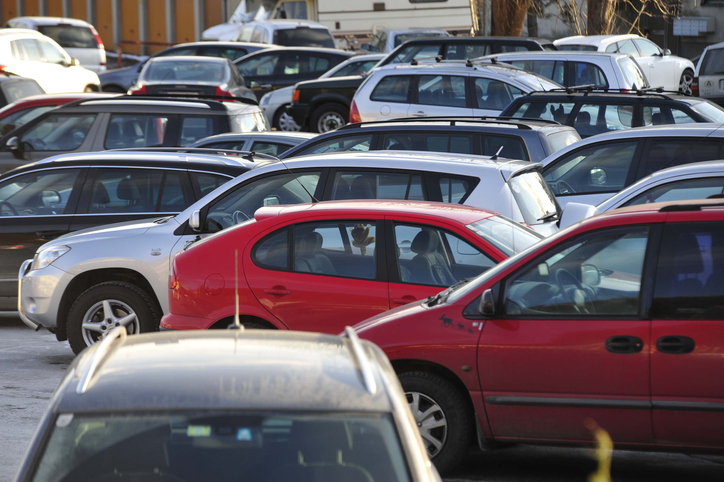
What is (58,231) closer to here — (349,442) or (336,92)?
(349,442)

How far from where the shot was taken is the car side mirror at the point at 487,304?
16.6 feet

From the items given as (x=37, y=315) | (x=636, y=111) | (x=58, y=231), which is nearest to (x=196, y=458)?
(x=37, y=315)

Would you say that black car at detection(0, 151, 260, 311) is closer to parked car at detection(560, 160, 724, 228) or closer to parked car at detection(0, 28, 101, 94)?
parked car at detection(560, 160, 724, 228)

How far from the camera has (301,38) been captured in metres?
26.2

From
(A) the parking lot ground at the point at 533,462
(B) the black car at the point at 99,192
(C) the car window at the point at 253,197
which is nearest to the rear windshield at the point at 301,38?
(B) the black car at the point at 99,192

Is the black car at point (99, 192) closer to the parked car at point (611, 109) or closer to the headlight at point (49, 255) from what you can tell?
the headlight at point (49, 255)

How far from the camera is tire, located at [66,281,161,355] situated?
26.6 feet

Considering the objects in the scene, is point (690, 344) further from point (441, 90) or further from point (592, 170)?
point (441, 90)

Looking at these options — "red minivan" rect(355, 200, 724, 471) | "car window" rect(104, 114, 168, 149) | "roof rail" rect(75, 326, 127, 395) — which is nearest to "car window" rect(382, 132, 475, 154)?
"car window" rect(104, 114, 168, 149)

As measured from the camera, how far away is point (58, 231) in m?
9.18

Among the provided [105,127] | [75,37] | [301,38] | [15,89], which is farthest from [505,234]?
[75,37]

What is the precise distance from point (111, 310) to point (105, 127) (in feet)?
18.4

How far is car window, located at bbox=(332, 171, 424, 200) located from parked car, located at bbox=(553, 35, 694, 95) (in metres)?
15.0

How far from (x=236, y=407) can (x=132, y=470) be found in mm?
345
